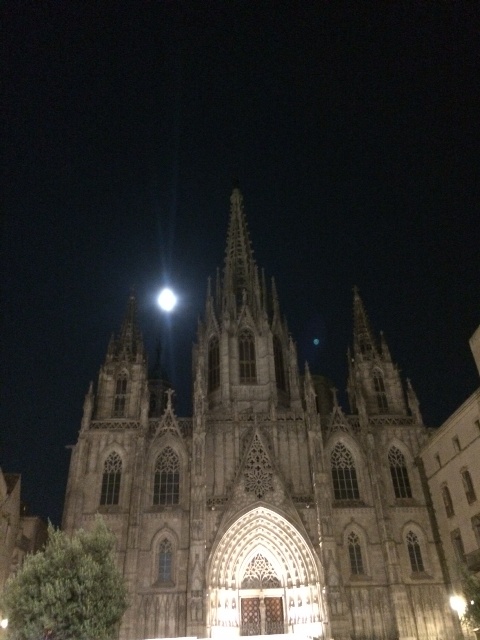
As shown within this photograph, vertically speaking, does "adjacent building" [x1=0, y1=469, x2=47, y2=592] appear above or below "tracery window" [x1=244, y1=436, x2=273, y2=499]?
below

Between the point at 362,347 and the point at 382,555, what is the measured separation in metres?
16.6

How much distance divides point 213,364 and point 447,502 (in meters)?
19.9

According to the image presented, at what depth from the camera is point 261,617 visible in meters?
33.8

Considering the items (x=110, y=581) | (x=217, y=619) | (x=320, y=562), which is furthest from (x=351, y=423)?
Result: (x=110, y=581)

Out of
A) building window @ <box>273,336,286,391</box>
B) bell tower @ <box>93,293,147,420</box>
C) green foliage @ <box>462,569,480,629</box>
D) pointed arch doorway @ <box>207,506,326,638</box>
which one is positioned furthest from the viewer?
building window @ <box>273,336,286,391</box>

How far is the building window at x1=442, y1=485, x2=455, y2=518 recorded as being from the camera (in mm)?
33875

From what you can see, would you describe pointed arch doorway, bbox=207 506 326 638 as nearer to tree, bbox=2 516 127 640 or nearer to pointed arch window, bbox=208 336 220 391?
pointed arch window, bbox=208 336 220 391

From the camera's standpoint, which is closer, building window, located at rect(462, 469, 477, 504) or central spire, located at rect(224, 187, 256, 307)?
building window, located at rect(462, 469, 477, 504)

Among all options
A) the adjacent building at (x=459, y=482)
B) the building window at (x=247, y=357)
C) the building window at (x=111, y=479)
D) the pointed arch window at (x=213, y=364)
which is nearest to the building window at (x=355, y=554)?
the adjacent building at (x=459, y=482)

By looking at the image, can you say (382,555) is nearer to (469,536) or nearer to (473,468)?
(469,536)

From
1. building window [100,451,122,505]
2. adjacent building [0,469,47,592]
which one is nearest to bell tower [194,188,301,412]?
building window [100,451,122,505]

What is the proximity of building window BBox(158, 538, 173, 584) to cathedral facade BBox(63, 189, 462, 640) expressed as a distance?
0.23ft

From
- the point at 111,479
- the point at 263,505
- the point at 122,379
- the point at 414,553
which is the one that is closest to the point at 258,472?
the point at 263,505

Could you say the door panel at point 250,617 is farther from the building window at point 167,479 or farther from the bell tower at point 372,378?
the bell tower at point 372,378
